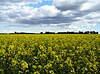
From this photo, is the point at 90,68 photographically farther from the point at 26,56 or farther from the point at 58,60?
the point at 26,56

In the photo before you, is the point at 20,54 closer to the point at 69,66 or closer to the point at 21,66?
the point at 21,66

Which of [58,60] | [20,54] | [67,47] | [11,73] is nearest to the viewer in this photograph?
[58,60]

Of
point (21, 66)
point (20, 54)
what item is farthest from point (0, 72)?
point (20, 54)

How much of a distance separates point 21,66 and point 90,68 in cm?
261

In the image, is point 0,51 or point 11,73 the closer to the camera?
point 11,73

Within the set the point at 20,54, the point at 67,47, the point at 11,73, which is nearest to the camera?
the point at 11,73

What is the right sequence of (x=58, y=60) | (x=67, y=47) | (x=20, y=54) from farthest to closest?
(x=67, y=47) → (x=20, y=54) → (x=58, y=60)

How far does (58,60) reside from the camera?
35.1ft

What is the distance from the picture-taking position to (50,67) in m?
10.1

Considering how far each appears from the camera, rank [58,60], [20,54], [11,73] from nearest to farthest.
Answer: [58,60] < [11,73] < [20,54]

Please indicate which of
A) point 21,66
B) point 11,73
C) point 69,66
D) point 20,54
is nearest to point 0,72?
point 11,73

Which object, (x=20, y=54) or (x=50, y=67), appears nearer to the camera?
(x=50, y=67)

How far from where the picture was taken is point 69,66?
991cm

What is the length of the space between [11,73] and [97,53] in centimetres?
499
